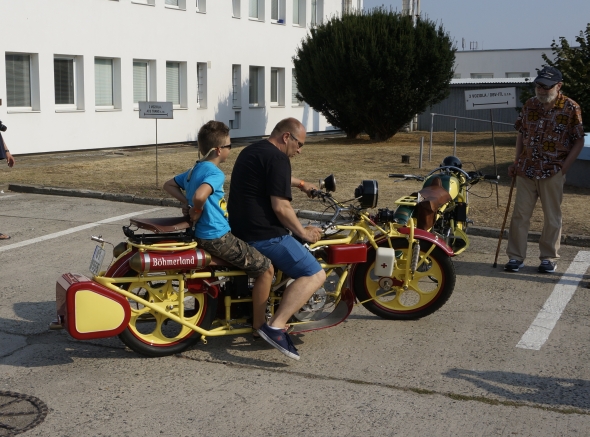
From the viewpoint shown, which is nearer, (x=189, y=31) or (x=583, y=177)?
→ (x=583, y=177)

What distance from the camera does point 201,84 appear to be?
98.2ft

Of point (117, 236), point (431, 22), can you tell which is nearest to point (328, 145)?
point (431, 22)

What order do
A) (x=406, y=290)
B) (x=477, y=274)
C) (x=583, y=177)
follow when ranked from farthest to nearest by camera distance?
1. (x=583, y=177)
2. (x=477, y=274)
3. (x=406, y=290)

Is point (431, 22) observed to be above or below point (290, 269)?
above

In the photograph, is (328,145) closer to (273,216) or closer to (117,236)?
(117,236)

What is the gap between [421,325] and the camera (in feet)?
22.0

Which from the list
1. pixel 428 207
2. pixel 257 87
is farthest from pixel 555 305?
pixel 257 87

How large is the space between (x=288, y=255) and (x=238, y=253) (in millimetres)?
341

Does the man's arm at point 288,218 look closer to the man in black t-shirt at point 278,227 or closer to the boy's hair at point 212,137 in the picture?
the man in black t-shirt at point 278,227

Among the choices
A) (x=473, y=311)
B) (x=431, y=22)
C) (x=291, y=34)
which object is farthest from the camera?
(x=291, y=34)

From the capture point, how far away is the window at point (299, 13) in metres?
35.4

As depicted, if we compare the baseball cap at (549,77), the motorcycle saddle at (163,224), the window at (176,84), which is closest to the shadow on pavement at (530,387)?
the motorcycle saddle at (163,224)

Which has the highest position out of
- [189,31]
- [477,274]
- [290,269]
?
[189,31]

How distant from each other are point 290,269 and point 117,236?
517 centimetres
